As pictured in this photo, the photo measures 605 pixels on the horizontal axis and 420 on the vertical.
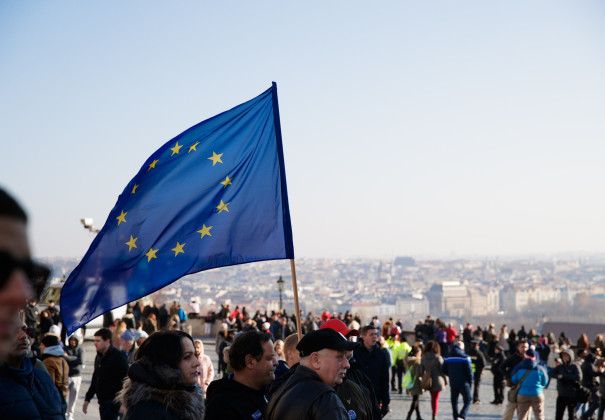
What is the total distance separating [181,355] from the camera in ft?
11.7

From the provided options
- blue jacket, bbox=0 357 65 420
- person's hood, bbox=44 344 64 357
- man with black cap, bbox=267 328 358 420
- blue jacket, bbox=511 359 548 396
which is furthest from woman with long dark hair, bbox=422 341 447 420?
blue jacket, bbox=0 357 65 420

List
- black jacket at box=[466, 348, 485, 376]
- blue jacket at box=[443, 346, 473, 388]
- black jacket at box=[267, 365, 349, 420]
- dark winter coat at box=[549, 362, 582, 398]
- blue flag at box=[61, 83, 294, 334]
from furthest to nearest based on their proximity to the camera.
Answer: black jacket at box=[466, 348, 485, 376] → blue jacket at box=[443, 346, 473, 388] → dark winter coat at box=[549, 362, 582, 398] → blue flag at box=[61, 83, 294, 334] → black jacket at box=[267, 365, 349, 420]

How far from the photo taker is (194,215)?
6.53m

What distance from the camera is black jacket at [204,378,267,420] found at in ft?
13.7

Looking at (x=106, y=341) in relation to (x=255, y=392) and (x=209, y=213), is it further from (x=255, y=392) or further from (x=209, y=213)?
(x=255, y=392)

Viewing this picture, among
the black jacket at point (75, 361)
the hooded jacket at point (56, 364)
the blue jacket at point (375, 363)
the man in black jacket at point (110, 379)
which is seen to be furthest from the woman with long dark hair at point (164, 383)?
the black jacket at point (75, 361)

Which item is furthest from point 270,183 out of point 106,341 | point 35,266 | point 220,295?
point 220,295

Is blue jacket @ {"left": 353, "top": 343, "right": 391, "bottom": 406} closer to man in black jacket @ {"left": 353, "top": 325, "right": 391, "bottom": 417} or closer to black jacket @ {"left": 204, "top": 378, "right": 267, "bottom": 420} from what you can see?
man in black jacket @ {"left": 353, "top": 325, "right": 391, "bottom": 417}

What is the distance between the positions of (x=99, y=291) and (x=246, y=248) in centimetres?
130

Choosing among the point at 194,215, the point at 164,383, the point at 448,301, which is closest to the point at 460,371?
the point at 194,215

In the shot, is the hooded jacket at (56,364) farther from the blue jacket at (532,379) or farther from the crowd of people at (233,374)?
the blue jacket at (532,379)

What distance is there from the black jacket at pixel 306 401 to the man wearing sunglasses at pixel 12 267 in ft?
8.77

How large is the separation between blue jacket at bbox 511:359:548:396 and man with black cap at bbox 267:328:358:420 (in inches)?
307

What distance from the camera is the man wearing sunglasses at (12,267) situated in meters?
0.95
